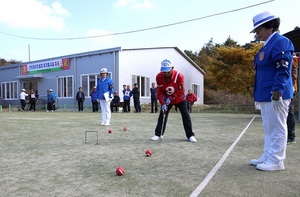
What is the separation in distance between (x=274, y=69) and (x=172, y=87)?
295 cm

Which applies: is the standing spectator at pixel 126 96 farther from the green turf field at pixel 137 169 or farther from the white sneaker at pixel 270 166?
the white sneaker at pixel 270 166

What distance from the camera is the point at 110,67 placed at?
23.2 meters

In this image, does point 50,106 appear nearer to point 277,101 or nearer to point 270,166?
point 270,166

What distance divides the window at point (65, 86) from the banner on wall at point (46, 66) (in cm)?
98

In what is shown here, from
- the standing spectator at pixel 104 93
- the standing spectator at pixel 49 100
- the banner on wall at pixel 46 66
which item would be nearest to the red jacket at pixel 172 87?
the standing spectator at pixel 104 93

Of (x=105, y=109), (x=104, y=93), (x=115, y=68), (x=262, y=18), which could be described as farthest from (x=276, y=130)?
(x=115, y=68)

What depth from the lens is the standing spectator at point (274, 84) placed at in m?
3.86

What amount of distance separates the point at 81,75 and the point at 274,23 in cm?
2254

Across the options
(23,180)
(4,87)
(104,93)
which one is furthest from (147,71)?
(23,180)

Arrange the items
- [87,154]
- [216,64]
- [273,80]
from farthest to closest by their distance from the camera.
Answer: [216,64], [87,154], [273,80]

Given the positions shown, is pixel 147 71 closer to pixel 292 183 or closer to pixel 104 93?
pixel 104 93

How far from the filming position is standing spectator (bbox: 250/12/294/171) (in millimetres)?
3857

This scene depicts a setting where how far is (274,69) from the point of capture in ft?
13.3

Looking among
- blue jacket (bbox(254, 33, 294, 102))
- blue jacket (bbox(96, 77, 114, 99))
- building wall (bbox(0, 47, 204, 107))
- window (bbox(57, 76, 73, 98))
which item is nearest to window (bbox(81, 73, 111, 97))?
building wall (bbox(0, 47, 204, 107))
